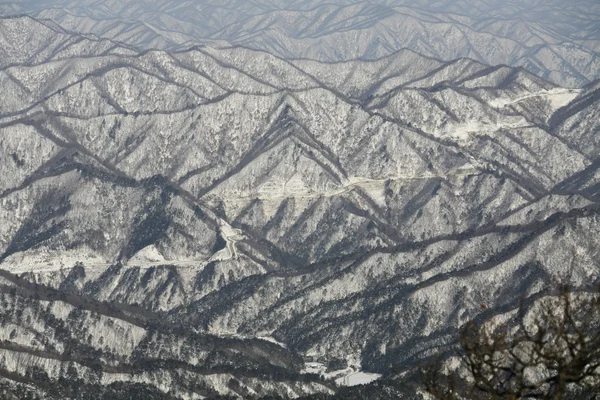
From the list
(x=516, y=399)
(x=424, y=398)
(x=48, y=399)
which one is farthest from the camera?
(x=424, y=398)

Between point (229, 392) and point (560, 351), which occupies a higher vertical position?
point (229, 392)

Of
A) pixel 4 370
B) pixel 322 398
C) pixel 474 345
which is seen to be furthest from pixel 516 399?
pixel 4 370

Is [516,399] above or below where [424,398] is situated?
below

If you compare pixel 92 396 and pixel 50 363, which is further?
pixel 50 363

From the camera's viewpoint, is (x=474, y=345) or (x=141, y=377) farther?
(x=141, y=377)

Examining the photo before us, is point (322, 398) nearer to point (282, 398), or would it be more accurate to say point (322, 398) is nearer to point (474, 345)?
point (282, 398)

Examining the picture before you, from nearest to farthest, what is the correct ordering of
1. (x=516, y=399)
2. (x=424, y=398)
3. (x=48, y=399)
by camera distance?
1. (x=516, y=399)
2. (x=48, y=399)
3. (x=424, y=398)

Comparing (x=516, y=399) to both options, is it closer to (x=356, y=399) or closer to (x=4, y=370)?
(x=356, y=399)

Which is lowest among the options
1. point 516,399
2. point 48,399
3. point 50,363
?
point 516,399
